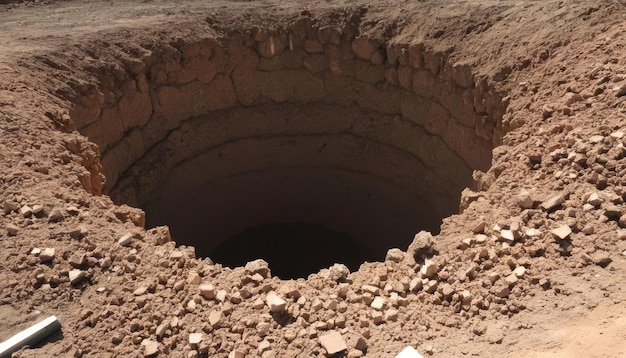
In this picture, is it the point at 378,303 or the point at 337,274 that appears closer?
the point at 378,303

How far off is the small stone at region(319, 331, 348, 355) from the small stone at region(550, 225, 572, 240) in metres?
1.58

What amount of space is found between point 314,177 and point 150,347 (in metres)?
5.44

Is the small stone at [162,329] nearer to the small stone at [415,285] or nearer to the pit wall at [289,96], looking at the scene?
the small stone at [415,285]

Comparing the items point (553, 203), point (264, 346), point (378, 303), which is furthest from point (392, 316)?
point (553, 203)

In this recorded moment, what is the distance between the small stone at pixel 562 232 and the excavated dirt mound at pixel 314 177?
0.01 m

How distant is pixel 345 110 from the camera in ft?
25.5

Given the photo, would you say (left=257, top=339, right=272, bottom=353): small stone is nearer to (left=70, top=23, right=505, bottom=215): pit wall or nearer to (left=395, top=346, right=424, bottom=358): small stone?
(left=395, top=346, right=424, bottom=358): small stone

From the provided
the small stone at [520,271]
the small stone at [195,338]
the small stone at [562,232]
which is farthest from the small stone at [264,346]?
the small stone at [562,232]

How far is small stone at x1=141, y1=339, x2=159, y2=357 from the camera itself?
126 inches

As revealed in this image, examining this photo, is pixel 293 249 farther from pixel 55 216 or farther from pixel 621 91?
pixel 621 91

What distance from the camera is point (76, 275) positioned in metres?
3.60

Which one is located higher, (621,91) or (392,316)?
(621,91)

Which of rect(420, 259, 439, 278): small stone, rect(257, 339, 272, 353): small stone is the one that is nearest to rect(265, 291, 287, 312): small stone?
rect(257, 339, 272, 353): small stone

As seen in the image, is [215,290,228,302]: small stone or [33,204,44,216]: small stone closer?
[215,290,228,302]: small stone
